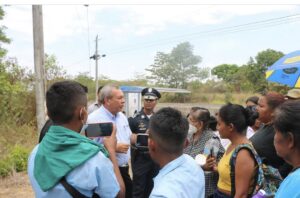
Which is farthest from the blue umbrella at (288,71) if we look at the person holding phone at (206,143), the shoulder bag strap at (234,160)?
the shoulder bag strap at (234,160)

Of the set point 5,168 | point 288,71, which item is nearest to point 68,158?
point 288,71

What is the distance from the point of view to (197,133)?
3891mm

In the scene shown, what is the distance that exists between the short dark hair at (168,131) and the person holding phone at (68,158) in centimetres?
30

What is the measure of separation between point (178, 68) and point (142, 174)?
36227 millimetres

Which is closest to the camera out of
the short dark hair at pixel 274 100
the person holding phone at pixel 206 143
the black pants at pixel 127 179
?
the short dark hair at pixel 274 100

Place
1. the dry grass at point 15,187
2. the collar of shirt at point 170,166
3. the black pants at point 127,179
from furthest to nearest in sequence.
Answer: the dry grass at point 15,187 → the black pants at point 127,179 → the collar of shirt at point 170,166

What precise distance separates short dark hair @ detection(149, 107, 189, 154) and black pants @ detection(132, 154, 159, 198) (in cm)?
298

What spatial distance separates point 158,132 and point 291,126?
0.64 metres

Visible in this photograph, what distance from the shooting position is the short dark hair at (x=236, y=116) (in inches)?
109

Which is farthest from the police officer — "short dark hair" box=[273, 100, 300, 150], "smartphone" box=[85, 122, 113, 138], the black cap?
"short dark hair" box=[273, 100, 300, 150]

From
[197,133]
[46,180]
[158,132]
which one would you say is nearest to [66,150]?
[46,180]

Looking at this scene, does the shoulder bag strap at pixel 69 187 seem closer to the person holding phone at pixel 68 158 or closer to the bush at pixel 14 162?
the person holding phone at pixel 68 158

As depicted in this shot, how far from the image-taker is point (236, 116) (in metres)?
2.78

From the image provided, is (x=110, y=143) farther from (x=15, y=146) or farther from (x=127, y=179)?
(x=15, y=146)
